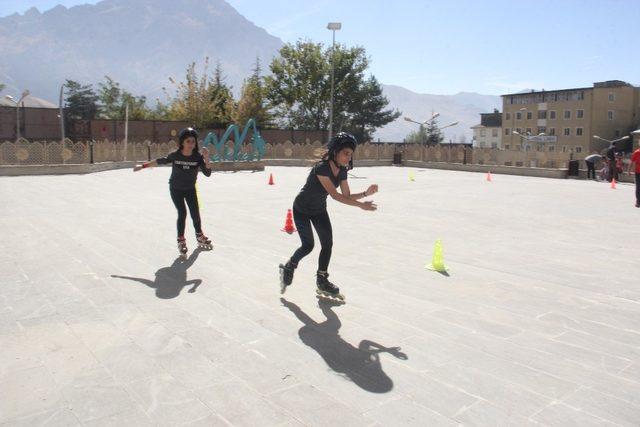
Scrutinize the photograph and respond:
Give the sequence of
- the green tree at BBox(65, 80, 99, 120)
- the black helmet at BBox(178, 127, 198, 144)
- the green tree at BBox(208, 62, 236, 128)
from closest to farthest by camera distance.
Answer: the black helmet at BBox(178, 127, 198, 144)
the green tree at BBox(208, 62, 236, 128)
the green tree at BBox(65, 80, 99, 120)

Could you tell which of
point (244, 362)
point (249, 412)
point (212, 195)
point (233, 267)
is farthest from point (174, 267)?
point (212, 195)

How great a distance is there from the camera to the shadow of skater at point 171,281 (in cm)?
539

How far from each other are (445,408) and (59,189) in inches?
633

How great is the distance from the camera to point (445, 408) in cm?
309

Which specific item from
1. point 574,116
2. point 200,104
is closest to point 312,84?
point 200,104

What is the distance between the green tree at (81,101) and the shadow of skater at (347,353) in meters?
82.8

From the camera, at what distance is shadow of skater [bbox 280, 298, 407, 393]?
344 centimetres

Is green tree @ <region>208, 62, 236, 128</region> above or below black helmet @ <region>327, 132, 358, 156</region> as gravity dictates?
above

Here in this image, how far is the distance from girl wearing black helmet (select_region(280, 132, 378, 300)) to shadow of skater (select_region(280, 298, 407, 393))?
0.58m

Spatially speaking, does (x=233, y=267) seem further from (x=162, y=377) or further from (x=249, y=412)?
(x=249, y=412)

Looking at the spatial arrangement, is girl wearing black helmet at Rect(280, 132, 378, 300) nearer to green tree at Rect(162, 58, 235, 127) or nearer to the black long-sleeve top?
the black long-sleeve top

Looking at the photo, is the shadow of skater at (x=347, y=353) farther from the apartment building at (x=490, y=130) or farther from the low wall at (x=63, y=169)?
the apartment building at (x=490, y=130)

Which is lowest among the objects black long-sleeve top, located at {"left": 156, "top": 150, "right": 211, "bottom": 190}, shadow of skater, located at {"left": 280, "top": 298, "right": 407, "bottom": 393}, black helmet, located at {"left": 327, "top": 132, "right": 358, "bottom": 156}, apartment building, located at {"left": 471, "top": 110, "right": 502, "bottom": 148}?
shadow of skater, located at {"left": 280, "top": 298, "right": 407, "bottom": 393}

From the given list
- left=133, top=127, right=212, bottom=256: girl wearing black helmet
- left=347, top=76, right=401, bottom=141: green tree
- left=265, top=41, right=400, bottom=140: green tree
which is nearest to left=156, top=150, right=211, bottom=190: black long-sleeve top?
left=133, top=127, right=212, bottom=256: girl wearing black helmet
